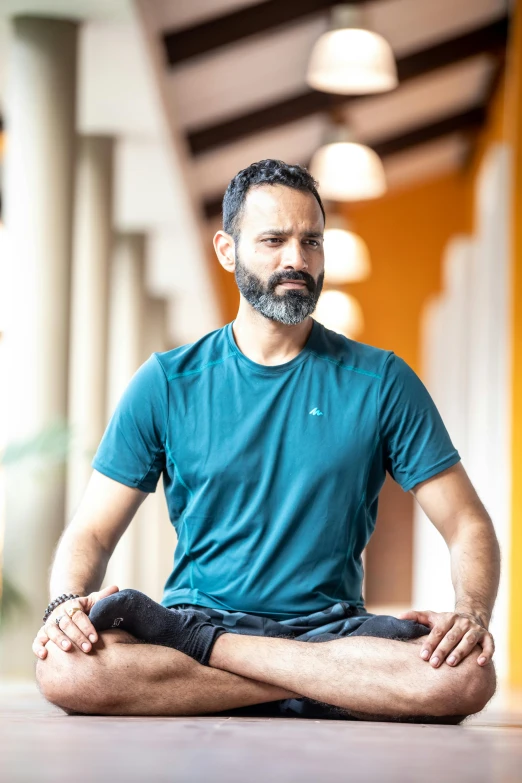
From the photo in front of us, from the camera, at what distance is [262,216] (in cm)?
277

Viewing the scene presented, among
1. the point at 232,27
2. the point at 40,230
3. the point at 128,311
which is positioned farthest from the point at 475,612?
the point at 128,311

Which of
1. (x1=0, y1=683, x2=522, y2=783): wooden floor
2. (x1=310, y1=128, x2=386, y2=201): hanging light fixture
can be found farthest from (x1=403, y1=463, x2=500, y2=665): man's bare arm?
(x1=310, y1=128, x2=386, y2=201): hanging light fixture

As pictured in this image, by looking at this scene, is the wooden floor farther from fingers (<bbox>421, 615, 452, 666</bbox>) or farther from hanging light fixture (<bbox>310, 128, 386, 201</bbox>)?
hanging light fixture (<bbox>310, 128, 386, 201</bbox>)

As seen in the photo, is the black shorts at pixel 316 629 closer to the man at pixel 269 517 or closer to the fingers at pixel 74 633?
the man at pixel 269 517

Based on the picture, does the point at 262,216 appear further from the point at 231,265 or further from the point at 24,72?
the point at 24,72

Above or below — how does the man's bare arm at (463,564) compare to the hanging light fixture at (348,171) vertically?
below

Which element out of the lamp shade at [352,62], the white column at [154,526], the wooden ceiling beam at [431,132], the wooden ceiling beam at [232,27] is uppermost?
the wooden ceiling beam at [431,132]

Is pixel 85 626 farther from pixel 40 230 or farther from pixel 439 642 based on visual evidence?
pixel 40 230

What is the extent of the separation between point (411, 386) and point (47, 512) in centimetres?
264

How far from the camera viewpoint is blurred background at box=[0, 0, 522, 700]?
5.14 meters

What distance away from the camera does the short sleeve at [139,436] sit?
2768 millimetres

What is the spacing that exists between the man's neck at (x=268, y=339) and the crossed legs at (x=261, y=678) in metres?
0.66

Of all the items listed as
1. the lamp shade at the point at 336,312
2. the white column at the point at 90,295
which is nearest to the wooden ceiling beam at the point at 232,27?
the white column at the point at 90,295

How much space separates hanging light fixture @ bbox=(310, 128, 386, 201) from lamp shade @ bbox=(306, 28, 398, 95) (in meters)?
0.84
